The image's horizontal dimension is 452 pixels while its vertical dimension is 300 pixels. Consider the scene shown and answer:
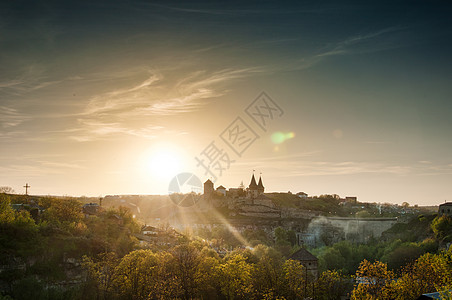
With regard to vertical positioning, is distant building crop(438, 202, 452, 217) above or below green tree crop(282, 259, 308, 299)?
above

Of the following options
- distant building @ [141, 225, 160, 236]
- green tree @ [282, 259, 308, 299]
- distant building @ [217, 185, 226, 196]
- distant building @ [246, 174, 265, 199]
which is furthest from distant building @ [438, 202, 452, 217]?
distant building @ [217, 185, 226, 196]

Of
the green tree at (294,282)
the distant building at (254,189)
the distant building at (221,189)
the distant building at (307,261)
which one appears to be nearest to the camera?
the green tree at (294,282)

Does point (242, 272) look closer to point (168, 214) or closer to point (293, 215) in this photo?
point (293, 215)

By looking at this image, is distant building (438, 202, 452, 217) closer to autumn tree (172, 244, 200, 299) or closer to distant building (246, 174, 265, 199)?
autumn tree (172, 244, 200, 299)

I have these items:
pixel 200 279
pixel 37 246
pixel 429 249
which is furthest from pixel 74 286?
pixel 429 249

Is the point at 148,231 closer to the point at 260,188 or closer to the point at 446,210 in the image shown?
the point at 446,210

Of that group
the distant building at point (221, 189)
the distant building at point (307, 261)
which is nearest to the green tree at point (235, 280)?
the distant building at point (307, 261)

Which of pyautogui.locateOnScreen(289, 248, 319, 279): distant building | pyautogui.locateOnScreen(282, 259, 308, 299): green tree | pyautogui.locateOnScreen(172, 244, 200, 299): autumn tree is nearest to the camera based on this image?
pyautogui.locateOnScreen(172, 244, 200, 299): autumn tree

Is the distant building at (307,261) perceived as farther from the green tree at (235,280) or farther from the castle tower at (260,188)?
the castle tower at (260,188)

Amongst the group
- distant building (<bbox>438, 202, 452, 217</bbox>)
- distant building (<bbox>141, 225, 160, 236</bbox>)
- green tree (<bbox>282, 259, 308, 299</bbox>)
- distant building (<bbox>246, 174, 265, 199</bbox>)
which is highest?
distant building (<bbox>246, 174, 265, 199</bbox>)

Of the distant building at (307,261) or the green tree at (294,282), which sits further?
the distant building at (307,261)

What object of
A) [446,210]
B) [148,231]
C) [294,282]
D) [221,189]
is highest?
[221,189]

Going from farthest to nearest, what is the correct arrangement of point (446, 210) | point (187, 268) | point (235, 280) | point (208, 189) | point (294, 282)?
1. point (208, 189)
2. point (446, 210)
3. point (294, 282)
4. point (187, 268)
5. point (235, 280)

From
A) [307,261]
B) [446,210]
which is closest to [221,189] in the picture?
[446,210]
